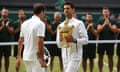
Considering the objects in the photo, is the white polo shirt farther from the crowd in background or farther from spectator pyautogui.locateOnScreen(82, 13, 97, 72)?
spectator pyautogui.locateOnScreen(82, 13, 97, 72)

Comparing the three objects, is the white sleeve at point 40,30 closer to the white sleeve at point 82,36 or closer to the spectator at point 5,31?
the white sleeve at point 82,36

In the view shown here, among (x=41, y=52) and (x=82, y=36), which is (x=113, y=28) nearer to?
(x=82, y=36)

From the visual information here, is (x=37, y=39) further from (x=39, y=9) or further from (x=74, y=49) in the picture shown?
(x=74, y=49)

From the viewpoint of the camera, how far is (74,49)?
8617 millimetres

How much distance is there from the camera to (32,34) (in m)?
7.54

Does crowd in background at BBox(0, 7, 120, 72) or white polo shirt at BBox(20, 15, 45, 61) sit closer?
white polo shirt at BBox(20, 15, 45, 61)

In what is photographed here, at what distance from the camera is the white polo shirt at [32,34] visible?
7.45 m

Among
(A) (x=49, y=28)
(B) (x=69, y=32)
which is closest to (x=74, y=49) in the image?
(B) (x=69, y=32)

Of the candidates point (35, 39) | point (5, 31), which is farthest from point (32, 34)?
point (5, 31)

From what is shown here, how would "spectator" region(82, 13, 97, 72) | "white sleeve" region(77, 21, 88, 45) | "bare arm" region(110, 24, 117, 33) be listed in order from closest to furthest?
"white sleeve" region(77, 21, 88, 45)
"bare arm" region(110, 24, 117, 33)
"spectator" region(82, 13, 97, 72)

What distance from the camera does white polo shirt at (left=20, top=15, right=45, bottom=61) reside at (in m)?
7.45

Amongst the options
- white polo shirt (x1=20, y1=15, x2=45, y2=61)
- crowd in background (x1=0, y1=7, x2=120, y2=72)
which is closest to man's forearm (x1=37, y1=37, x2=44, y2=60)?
white polo shirt (x1=20, y1=15, x2=45, y2=61)

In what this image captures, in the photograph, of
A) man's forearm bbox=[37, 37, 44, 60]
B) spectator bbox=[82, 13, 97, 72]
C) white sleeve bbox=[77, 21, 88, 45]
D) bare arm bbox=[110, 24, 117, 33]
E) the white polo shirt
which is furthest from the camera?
spectator bbox=[82, 13, 97, 72]

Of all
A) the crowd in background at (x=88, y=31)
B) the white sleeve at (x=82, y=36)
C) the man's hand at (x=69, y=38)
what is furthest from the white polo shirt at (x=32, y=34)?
the crowd in background at (x=88, y=31)
